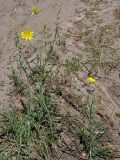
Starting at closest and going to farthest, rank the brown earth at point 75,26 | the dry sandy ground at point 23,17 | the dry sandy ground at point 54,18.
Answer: the brown earth at point 75,26, the dry sandy ground at point 54,18, the dry sandy ground at point 23,17

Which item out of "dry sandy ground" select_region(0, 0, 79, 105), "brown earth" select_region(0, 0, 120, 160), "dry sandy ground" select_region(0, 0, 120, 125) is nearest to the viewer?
"brown earth" select_region(0, 0, 120, 160)

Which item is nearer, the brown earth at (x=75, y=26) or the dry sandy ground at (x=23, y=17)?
the brown earth at (x=75, y=26)

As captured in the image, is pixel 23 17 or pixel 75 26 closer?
pixel 75 26

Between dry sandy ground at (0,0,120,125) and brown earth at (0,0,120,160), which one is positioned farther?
dry sandy ground at (0,0,120,125)

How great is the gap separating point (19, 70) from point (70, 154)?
1129mm

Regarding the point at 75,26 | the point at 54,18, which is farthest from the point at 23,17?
the point at 75,26

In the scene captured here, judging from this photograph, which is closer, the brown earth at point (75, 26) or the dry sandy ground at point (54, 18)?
the brown earth at point (75, 26)

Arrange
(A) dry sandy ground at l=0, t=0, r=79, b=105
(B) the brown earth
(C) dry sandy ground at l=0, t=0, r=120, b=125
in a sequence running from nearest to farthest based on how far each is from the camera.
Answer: (B) the brown earth → (C) dry sandy ground at l=0, t=0, r=120, b=125 → (A) dry sandy ground at l=0, t=0, r=79, b=105

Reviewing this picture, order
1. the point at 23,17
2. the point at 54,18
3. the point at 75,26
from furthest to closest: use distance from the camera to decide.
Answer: the point at 23,17 < the point at 54,18 < the point at 75,26

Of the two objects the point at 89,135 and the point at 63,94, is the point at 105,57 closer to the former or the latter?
the point at 63,94

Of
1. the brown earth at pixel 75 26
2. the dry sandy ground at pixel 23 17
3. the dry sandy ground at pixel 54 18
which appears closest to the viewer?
the brown earth at pixel 75 26

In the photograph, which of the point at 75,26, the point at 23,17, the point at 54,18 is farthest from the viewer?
the point at 23,17

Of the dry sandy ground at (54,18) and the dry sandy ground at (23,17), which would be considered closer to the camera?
the dry sandy ground at (54,18)

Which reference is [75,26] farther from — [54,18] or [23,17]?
[23,17]
